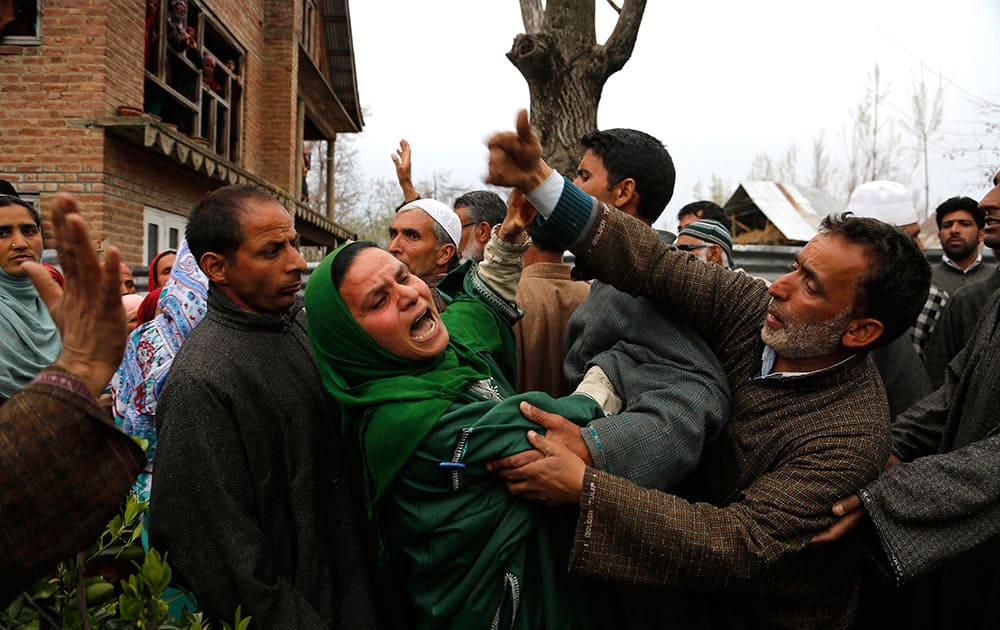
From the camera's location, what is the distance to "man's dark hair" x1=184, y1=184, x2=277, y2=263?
1993mm

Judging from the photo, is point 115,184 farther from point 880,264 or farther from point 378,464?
point 880,264

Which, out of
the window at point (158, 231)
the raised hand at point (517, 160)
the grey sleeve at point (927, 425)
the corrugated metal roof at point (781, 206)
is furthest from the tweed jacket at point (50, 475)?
the corrugated metal roof at point (781, 206)

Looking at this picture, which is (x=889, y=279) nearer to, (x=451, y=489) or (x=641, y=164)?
(x=641, y=164)

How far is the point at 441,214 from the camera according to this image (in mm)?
3014

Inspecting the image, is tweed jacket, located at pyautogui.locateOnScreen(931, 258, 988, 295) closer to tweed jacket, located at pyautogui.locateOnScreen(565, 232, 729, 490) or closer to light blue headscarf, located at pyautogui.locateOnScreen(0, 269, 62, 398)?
tweed jacket, located at pyautogui.locateOnScreen(565, 232, 729, 490)

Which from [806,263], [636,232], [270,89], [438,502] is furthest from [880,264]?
[270,89]

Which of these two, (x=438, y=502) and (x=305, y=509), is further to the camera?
(x=305, y=509)

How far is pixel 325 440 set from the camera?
1897mm

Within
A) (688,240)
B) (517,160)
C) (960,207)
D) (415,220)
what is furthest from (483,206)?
(960,207)

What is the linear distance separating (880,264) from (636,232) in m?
0.62

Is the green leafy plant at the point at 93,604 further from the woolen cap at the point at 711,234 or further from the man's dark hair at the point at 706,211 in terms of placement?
the man's dark hair at the point at 706,211

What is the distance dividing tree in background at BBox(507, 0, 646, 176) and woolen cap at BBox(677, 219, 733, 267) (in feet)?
A: 7.67

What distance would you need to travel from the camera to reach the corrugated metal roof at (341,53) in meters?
18.2

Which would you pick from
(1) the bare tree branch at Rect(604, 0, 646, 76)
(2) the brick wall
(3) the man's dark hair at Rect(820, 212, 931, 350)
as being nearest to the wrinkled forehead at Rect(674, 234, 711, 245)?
(3) the man's dark hair at Rect(820, 212, 931, 350)
